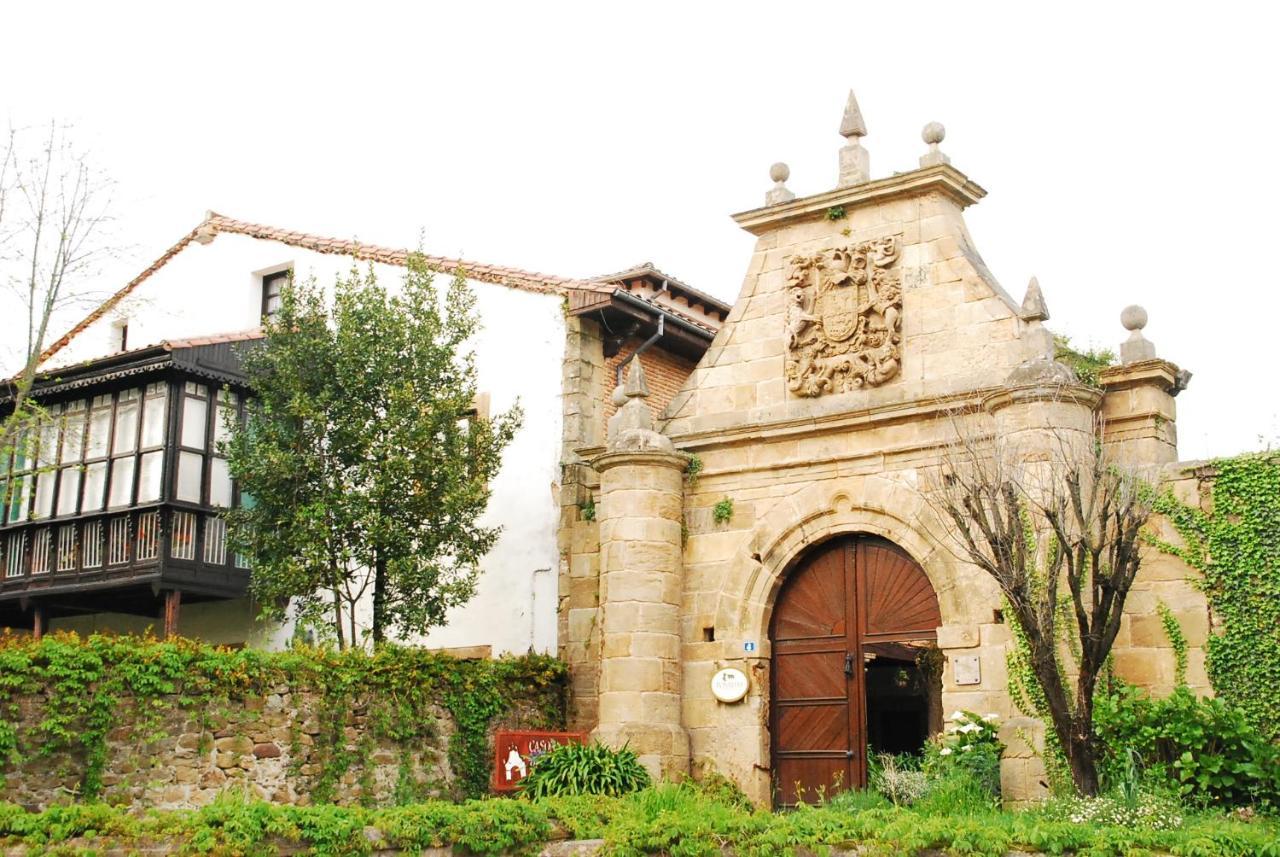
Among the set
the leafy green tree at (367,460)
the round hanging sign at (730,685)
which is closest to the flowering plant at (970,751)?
the round hanging sign at (730,685)

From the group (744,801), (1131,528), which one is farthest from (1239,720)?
(744,801)

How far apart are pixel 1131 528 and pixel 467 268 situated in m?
11.0

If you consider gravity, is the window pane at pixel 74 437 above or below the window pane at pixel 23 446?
above

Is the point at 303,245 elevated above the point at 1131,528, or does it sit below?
above

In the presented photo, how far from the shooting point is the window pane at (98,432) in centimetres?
2012

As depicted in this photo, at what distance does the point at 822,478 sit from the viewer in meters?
16.0

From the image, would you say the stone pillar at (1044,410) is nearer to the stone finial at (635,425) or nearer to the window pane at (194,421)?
the stone finial at (635,425)

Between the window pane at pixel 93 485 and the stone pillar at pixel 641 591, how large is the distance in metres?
7.65

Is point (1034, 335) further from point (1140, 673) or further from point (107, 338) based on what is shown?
point (107, 338)

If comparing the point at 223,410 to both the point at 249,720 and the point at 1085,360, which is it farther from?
the point at 1085,360

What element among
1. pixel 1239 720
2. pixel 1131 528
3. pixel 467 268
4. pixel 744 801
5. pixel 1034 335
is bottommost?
pixel 744 801

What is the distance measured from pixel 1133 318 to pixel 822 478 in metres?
3.67

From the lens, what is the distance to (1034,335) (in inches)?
579

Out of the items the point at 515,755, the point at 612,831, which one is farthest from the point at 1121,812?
the point at 515,755
